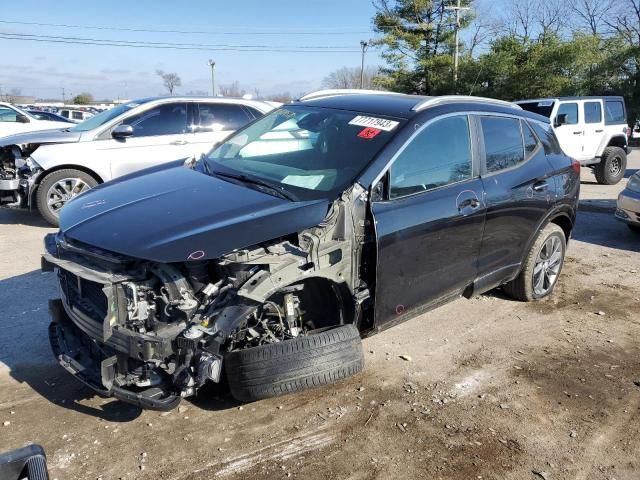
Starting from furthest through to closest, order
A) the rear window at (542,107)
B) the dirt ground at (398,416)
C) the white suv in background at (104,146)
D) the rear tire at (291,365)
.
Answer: the rear window at (542,107) → the white suv in background at (104,146) → the rear tire at (291,365) → the dirt ground at (398,416)

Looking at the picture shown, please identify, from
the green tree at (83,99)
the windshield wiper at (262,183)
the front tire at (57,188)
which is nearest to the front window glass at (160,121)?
the front tire at (57,188)

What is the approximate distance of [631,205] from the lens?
7191 mm

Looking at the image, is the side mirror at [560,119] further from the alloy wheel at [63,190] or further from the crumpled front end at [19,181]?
the crumpled front end at [19,181]

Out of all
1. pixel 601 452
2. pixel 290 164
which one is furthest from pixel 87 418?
pixel 601 452

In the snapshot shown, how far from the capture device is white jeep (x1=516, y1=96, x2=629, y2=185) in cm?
1202

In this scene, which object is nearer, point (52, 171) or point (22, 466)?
point (22, 466)

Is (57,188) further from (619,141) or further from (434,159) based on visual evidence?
(619,141)

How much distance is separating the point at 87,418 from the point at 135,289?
1007 millimetres

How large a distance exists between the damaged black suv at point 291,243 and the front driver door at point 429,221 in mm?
11

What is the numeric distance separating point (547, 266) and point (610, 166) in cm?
917

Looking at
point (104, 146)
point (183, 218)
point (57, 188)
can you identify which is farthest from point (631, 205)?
point (57, 188)

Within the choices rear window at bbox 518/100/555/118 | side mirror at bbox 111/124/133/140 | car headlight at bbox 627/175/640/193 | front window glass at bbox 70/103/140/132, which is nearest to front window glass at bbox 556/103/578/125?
rear window at bbox 518/100/555/118

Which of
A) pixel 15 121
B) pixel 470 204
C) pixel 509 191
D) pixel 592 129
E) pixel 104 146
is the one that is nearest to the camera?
pixel 470 204

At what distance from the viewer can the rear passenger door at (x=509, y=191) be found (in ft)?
13.4
